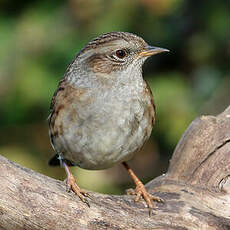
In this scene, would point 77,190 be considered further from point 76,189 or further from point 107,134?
point 107,134

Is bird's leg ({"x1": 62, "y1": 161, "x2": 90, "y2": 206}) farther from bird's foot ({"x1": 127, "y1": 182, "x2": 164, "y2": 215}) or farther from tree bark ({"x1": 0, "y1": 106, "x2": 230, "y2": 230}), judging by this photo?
bird's foot ({"x1": 127, "y1": 182, "x2": 164, "y2": 215})

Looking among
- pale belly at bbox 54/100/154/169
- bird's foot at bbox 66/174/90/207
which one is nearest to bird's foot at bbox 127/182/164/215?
pale belly at bbox 54/100/154/169

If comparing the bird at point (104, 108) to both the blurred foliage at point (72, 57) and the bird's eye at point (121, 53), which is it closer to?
the bird's eye at point (121, 53)

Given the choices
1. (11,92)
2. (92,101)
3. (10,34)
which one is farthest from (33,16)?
(92,101)

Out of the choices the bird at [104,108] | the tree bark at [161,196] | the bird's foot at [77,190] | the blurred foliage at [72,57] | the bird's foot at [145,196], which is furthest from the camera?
the blurred foliage at [72,57]

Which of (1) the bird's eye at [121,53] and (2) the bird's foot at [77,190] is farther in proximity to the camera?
(1) the bird's eye at [121,53]

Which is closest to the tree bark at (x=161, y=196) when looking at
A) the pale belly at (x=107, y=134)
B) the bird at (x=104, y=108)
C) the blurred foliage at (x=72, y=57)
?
the bird at (x=104, y=108)

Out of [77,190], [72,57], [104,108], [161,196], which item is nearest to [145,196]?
[161,196]
